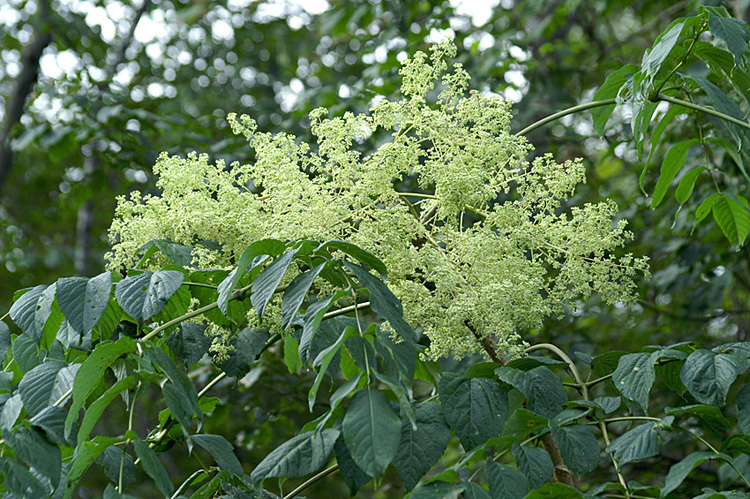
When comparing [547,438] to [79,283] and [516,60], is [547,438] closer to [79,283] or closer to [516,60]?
[79,283]

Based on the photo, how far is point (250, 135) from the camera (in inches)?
82.6

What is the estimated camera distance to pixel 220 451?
1729 mm

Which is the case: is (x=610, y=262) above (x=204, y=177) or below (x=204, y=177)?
below

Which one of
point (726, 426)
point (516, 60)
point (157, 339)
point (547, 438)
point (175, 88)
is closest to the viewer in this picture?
point (726, 426)

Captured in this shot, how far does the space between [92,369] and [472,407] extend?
0.85 meters

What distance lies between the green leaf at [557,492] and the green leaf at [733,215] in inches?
40.3

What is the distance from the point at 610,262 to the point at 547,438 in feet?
1.74

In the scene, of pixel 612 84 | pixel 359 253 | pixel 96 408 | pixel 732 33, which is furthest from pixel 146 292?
pixel 732 33

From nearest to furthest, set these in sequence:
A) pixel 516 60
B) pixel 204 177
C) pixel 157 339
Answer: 1. pixel 157 339
2. pixel 204 177
3. pixel 516 60

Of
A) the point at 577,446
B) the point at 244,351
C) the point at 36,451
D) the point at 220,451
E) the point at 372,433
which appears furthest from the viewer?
the point at 244,351

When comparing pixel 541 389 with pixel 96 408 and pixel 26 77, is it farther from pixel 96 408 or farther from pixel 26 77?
pixel 26 77

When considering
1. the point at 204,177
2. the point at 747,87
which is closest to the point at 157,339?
the point at 204,177

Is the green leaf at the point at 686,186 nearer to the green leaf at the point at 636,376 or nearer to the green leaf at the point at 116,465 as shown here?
the green leaf at the point at 636,376

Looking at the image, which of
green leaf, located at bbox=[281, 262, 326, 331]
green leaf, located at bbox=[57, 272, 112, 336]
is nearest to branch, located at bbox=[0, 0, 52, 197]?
green leaf, located at bbox=[57, 272, 112, 336]
